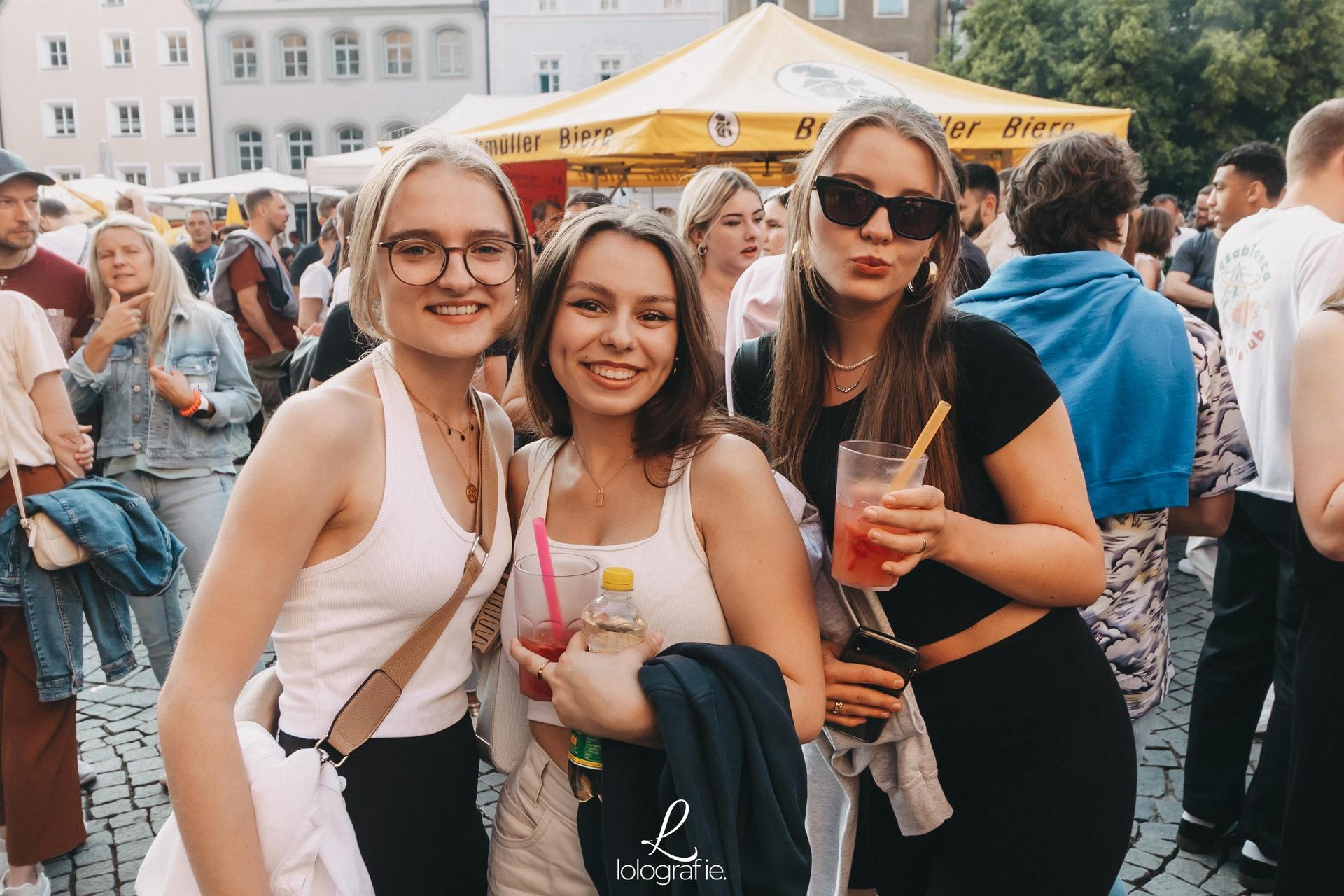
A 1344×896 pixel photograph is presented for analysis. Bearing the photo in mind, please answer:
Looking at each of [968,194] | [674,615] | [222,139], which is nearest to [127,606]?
[674,615]

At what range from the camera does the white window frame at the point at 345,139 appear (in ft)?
125

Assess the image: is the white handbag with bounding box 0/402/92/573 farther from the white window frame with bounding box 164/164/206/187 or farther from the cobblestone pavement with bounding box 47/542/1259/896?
the white window frame with bounding box 164/164/206/187

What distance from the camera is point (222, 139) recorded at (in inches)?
1490

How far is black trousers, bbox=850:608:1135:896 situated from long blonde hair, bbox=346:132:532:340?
1175 mm

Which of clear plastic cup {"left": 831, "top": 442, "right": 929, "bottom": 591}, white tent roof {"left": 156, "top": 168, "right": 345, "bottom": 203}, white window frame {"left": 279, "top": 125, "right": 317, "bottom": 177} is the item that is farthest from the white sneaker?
white window frame {"left": 279, "top": 125, "right": 317, "bottom": 177}

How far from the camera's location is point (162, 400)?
13.4 ft

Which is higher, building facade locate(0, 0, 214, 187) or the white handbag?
building facade locate(0, 0, 214, 187)

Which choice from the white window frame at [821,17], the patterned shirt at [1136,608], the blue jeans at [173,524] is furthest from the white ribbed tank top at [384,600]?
the white window frame at [821,17]

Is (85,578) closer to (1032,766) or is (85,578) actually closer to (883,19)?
(1032,766)

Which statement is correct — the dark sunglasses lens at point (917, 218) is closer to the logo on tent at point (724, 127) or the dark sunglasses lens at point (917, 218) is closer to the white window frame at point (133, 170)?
the logo on tent at point (724, 127)

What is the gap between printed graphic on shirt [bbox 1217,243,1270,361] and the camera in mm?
3387

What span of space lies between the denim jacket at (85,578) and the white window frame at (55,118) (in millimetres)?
43309

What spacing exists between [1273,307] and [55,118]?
4649 cm

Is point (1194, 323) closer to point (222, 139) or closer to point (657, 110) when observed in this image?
point (657, 110)
